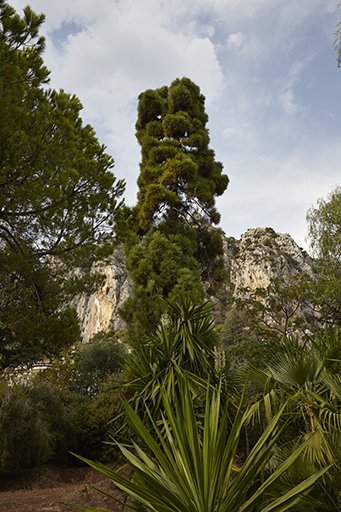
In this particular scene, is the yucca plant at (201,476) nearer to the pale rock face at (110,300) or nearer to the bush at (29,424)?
the bush at (29,424)

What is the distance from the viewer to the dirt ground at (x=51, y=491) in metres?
4.24

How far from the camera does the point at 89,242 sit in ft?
22.5

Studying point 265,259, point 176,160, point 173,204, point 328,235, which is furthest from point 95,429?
point 265,259

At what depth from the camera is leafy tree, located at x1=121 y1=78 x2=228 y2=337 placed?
23.7 ft

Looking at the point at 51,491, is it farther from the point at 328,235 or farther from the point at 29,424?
the point at 328,235

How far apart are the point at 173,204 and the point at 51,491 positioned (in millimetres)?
6874

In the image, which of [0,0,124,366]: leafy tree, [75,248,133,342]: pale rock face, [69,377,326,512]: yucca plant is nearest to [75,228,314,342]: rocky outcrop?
[75,248,133,342]: pale rock face

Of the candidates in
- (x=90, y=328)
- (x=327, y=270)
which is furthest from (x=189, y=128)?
(x=90, y=328)

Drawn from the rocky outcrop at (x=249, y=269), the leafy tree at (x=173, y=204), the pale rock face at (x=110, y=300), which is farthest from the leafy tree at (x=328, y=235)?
the pale rock face at (x=110, y=300)

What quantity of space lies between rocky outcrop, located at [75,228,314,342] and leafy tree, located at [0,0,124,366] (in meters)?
25.7

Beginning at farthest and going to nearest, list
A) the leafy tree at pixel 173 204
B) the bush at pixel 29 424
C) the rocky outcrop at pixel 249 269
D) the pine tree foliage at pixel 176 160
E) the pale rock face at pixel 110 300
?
the pale rock face at pixel 110 300
the rocky outcrop at pixel 249 269
the pine tree foliage at pixel 176 160
the leafy tree at pixel 173 204
the bush at pixel 29 424

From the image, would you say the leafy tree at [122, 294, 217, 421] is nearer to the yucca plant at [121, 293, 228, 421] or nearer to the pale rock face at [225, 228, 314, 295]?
the yucca plant at [121, 293, 228, 421]

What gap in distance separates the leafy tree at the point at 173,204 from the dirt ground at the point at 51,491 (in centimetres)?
325

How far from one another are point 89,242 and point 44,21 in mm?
4019
